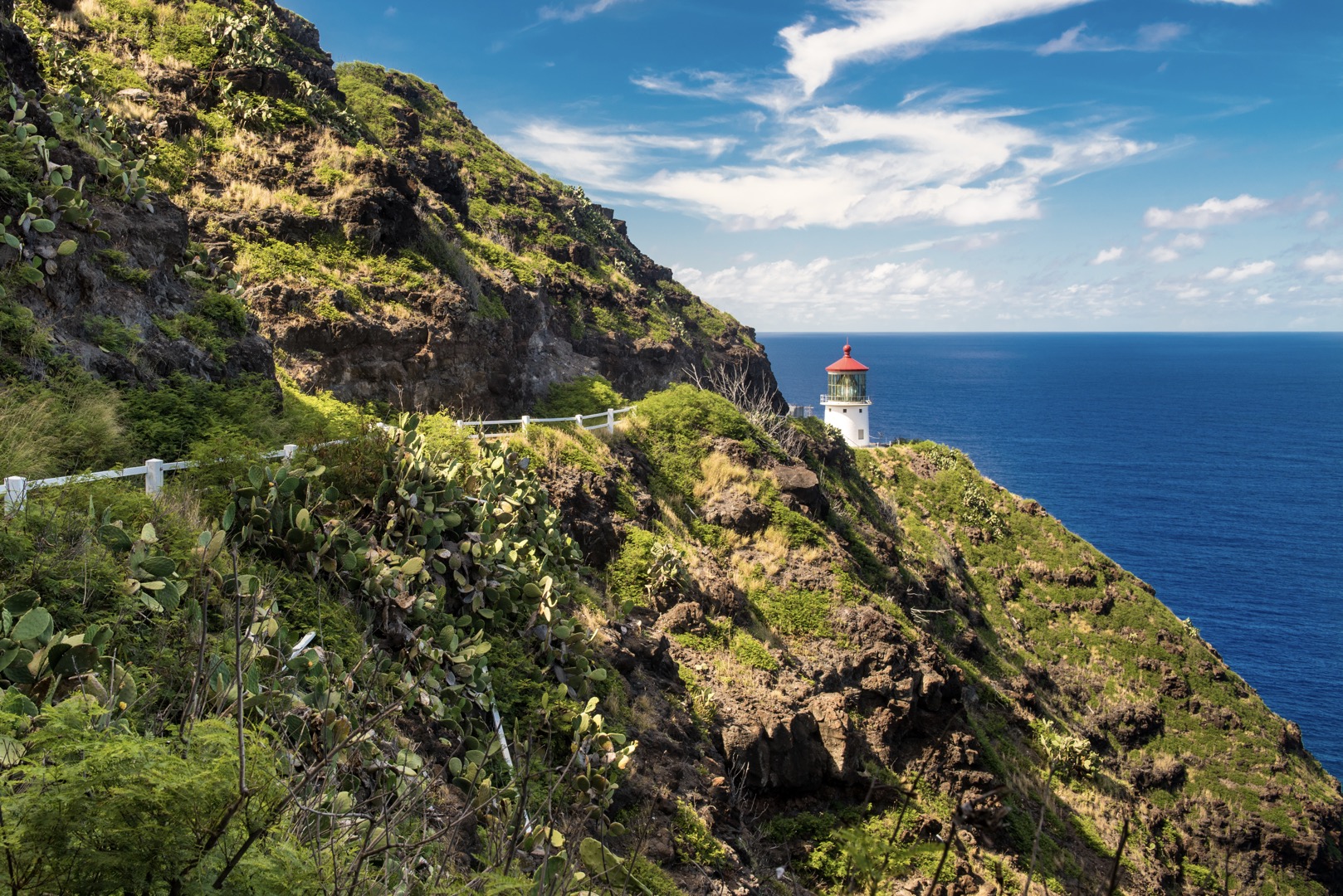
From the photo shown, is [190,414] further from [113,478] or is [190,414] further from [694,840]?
[694,840]

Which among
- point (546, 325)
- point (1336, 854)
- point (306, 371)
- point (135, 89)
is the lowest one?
point (1336, 854)

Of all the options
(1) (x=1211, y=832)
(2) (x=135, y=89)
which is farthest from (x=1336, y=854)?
(2) (x=135, y=89)

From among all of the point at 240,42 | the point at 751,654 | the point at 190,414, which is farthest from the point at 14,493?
the point at 240,42

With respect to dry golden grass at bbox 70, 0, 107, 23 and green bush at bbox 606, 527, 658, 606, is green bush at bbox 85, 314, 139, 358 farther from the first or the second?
dry golden grass at bbox 70, 0, 107, 23

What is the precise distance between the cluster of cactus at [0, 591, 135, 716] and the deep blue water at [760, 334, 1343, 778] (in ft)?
150

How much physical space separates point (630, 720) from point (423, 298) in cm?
1335

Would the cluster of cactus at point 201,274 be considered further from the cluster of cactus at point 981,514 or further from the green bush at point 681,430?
the cluster of cactus at point 981,514

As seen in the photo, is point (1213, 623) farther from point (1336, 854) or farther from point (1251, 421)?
point (1251, 421)

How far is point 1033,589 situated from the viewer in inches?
1379

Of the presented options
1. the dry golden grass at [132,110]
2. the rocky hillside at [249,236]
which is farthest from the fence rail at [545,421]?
the dry golden grass at [132,110]

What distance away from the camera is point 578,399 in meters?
26.2

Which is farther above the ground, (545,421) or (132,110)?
(132,110)

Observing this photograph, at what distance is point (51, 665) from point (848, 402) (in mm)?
48989

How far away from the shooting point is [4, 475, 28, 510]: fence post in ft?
20.6
